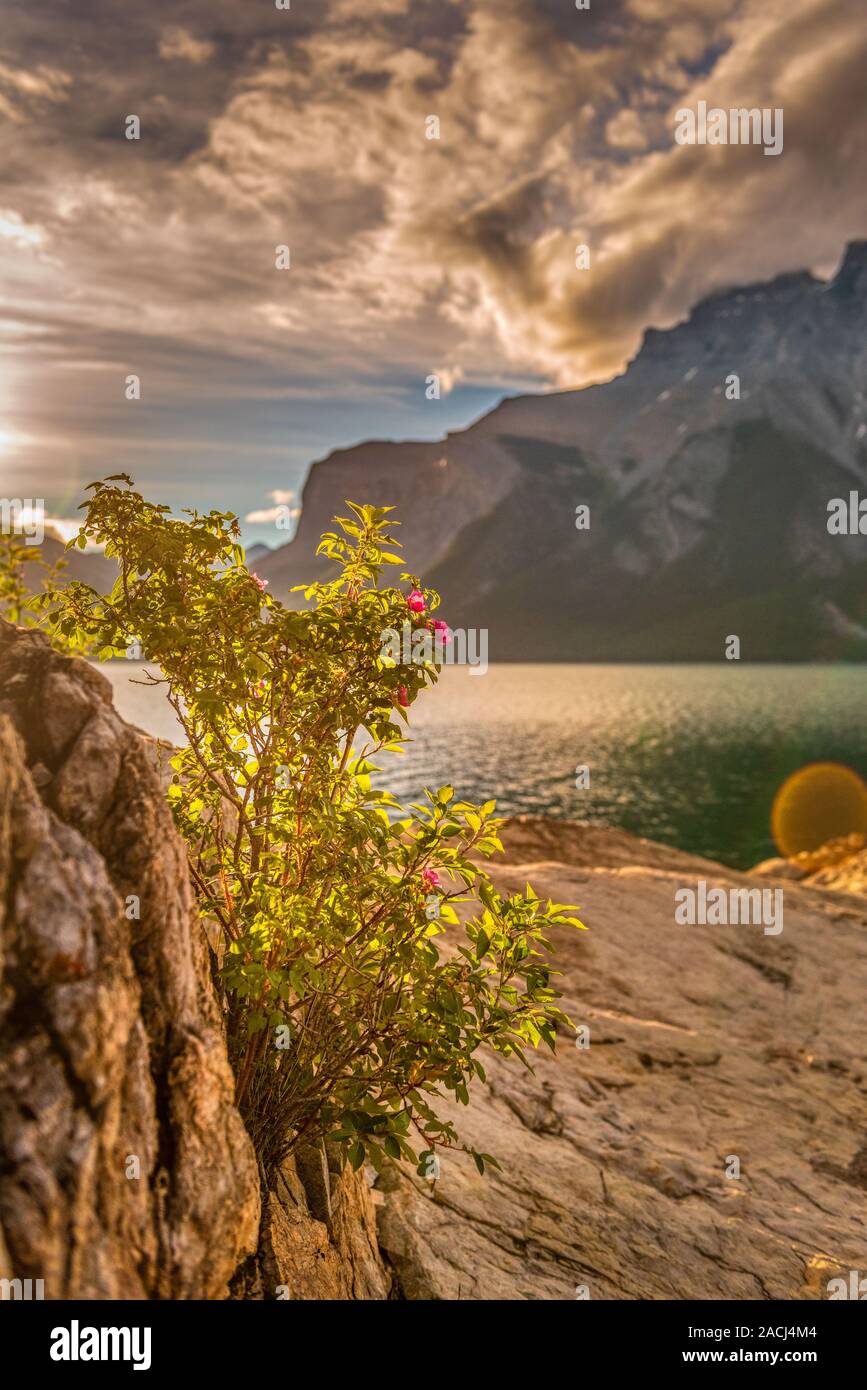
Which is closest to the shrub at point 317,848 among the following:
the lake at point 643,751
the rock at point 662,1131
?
the rock at point 662,1131

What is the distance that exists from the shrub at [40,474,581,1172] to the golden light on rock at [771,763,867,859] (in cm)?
4869

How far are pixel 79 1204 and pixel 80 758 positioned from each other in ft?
6.71

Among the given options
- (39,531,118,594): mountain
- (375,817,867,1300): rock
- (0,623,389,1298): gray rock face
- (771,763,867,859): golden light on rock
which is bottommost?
(771,763,867,859): golden light on rock

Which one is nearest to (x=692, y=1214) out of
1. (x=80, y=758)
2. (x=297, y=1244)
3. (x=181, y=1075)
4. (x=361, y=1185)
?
(x=361, y=1185)

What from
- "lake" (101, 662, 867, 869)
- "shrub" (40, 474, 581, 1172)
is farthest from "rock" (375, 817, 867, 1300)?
"lake" (101, 662, 867, 869)

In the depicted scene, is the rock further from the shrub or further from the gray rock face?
the gray rock face

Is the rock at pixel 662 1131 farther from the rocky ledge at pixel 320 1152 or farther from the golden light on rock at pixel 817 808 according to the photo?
the golden light on rock at pixel 817 808

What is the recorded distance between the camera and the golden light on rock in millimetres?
53188

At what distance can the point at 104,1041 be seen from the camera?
3439 mm

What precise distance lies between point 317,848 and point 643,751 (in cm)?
8206

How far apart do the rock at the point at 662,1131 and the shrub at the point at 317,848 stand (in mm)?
2044

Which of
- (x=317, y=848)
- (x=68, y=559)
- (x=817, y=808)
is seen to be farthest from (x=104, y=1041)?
(x=817, y=808)

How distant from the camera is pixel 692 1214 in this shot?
26.9 ft

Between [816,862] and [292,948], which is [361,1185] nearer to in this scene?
[292,948]
